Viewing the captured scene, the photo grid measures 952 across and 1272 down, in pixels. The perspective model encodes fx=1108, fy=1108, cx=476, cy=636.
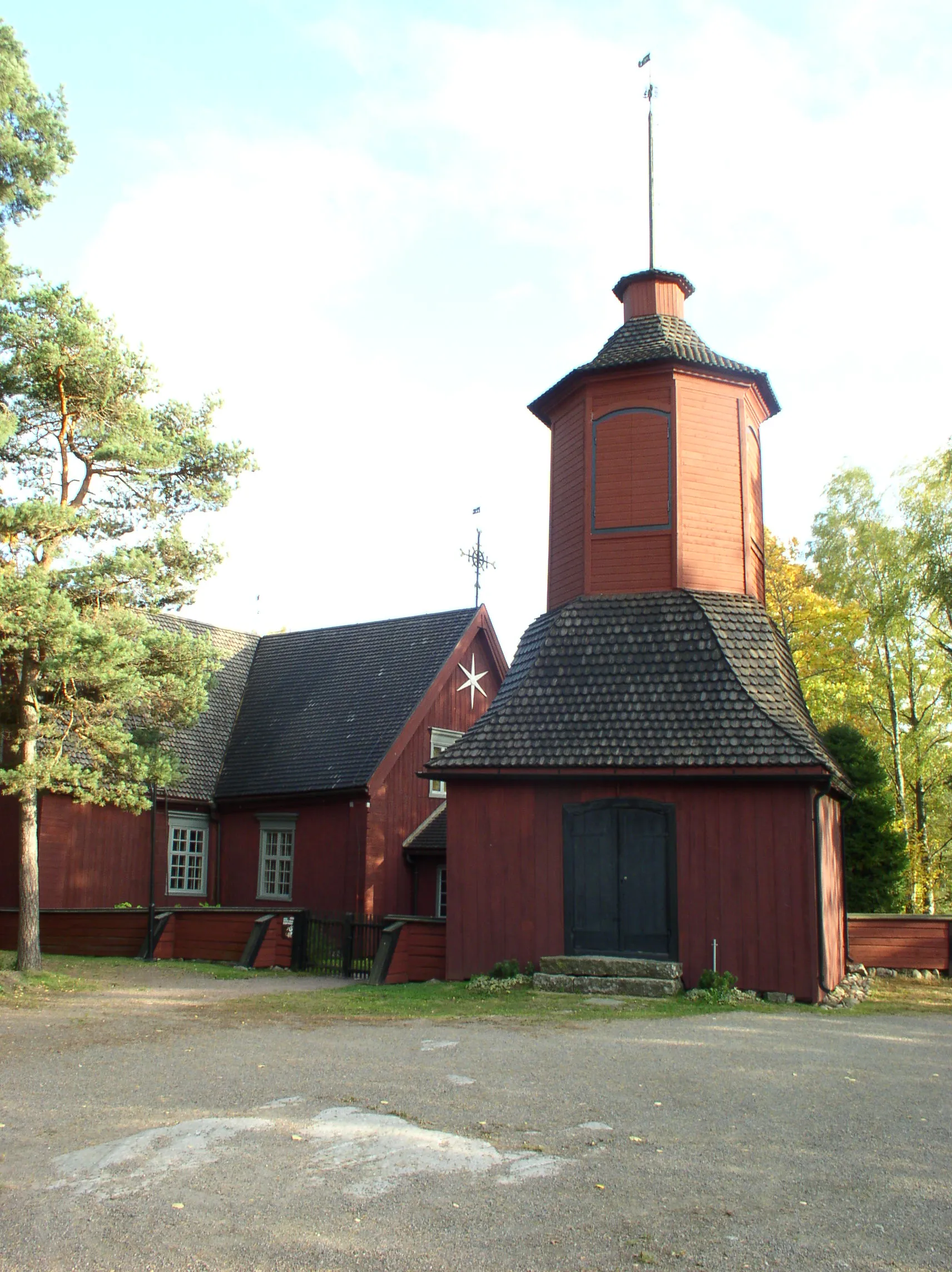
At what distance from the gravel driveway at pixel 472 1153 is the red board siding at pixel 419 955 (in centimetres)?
563

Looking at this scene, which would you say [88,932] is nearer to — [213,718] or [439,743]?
[213,718]

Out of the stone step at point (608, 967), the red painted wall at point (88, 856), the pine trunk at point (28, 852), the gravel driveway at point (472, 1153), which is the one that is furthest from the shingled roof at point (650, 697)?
the red painted wall at point (88, 856)

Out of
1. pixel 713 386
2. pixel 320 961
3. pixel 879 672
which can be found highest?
pixel 713 386

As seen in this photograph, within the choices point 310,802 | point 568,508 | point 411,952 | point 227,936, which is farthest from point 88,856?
point 568,508

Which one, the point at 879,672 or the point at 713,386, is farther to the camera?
the point at 879,672

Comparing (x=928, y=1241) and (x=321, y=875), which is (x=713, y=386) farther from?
(x=928, y=1241)

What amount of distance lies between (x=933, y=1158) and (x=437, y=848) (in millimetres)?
16393

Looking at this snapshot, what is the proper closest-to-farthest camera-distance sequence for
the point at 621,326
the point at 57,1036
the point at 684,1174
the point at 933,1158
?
the point at 684,1174 → the point at 933,1158 → the point at 57,1036 → the point at 621,326

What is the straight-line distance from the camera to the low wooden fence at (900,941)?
1841 cm

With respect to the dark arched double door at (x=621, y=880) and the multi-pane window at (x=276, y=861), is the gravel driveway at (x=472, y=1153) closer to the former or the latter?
the dark arched double door at (x=621, y=880)

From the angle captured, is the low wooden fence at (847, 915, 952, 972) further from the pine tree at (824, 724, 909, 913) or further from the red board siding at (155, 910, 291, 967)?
the red board siding at (155, 910, 291, 967)

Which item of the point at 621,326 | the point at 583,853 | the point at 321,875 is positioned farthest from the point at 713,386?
the point at 321,875

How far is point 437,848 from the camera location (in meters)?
22.5

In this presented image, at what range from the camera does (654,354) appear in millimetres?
17797
